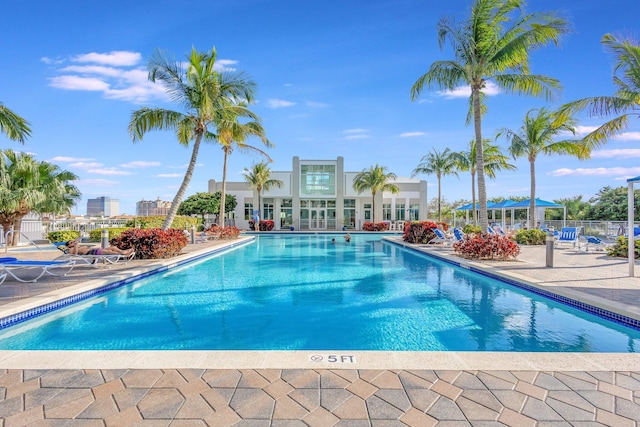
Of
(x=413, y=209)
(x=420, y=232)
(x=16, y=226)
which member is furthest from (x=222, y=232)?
(x=413, y=209)

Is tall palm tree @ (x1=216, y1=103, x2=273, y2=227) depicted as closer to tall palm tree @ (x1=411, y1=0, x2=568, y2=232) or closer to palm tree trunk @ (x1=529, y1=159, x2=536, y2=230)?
tall palm tree @ (x1=411, y1=0, x2=568, y2=232)

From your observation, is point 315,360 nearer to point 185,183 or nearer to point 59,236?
point 185,183

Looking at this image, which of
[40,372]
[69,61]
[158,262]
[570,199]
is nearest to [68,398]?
[40,372]

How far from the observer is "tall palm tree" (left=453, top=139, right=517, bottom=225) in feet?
73.3

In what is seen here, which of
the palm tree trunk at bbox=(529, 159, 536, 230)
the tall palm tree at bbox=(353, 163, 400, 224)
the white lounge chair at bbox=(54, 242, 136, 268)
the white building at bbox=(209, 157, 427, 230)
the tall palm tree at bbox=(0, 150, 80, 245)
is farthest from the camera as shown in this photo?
the white building at bbox=(209, 157, 427, 230)

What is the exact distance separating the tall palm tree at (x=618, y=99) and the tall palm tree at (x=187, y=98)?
447 inches

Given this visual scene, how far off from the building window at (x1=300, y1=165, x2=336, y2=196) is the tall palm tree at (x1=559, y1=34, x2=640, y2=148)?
71.8 ft

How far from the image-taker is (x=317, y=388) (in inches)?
107

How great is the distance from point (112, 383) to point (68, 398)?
298 mm

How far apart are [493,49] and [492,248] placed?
5.97 m

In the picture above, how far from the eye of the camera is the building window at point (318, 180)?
31.9 metres

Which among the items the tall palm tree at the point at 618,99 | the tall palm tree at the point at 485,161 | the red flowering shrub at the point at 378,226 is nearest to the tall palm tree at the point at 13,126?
the tall palm tree at the point at 618,99

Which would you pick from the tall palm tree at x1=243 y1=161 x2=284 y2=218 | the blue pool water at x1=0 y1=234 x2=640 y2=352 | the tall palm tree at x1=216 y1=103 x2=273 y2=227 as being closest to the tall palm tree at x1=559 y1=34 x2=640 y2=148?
the blue pool water at x1=0 y1=234 x2=640 y2=352

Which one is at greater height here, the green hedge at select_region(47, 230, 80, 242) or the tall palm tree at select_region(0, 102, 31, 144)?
the tall palm tree at select_region(0, 102, 31, 144)
